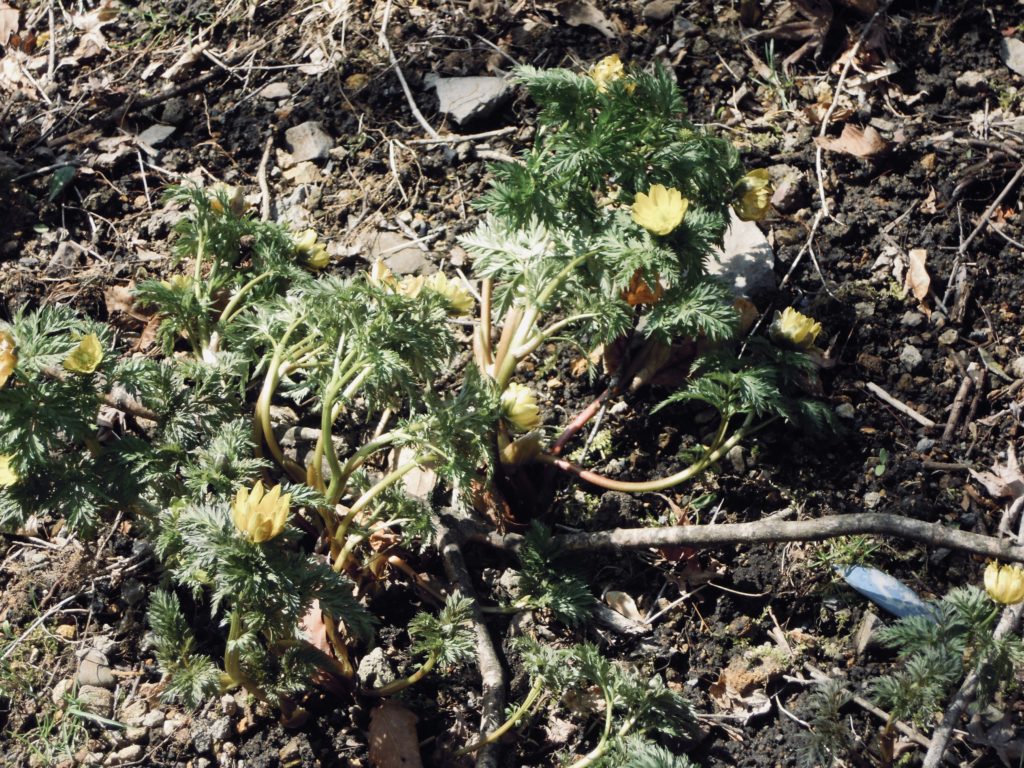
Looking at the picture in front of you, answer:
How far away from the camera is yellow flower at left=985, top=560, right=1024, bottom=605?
6.70 ft

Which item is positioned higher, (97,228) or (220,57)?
(220,57)

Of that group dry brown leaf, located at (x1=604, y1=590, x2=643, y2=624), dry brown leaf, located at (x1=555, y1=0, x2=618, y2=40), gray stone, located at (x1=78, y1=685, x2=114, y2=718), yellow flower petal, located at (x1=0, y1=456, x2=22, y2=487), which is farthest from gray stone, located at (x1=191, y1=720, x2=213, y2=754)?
dry brown leaf, located at (x1=555, y1=0, x2=618, y2=40)

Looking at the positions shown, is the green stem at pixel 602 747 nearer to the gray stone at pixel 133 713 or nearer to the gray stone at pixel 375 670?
the gray stone at pixel 375 670

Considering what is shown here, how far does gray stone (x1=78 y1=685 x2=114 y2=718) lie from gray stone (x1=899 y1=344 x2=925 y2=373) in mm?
2358

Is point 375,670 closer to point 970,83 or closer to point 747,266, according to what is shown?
point 747,266

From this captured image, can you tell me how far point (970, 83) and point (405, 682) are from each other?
268 cm

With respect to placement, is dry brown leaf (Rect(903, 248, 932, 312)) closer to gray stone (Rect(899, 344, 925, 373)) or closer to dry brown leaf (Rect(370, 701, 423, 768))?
gray stone (Rect(899, 344, 925, 373))

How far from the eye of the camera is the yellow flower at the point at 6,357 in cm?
201

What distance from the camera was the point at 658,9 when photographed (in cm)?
375

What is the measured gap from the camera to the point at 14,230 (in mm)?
3588

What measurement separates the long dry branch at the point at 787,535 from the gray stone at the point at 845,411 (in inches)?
19.1

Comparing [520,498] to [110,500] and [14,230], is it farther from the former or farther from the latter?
[14,230]

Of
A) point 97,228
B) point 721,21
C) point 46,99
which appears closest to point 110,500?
point 97,228

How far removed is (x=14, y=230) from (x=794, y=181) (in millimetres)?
2714
